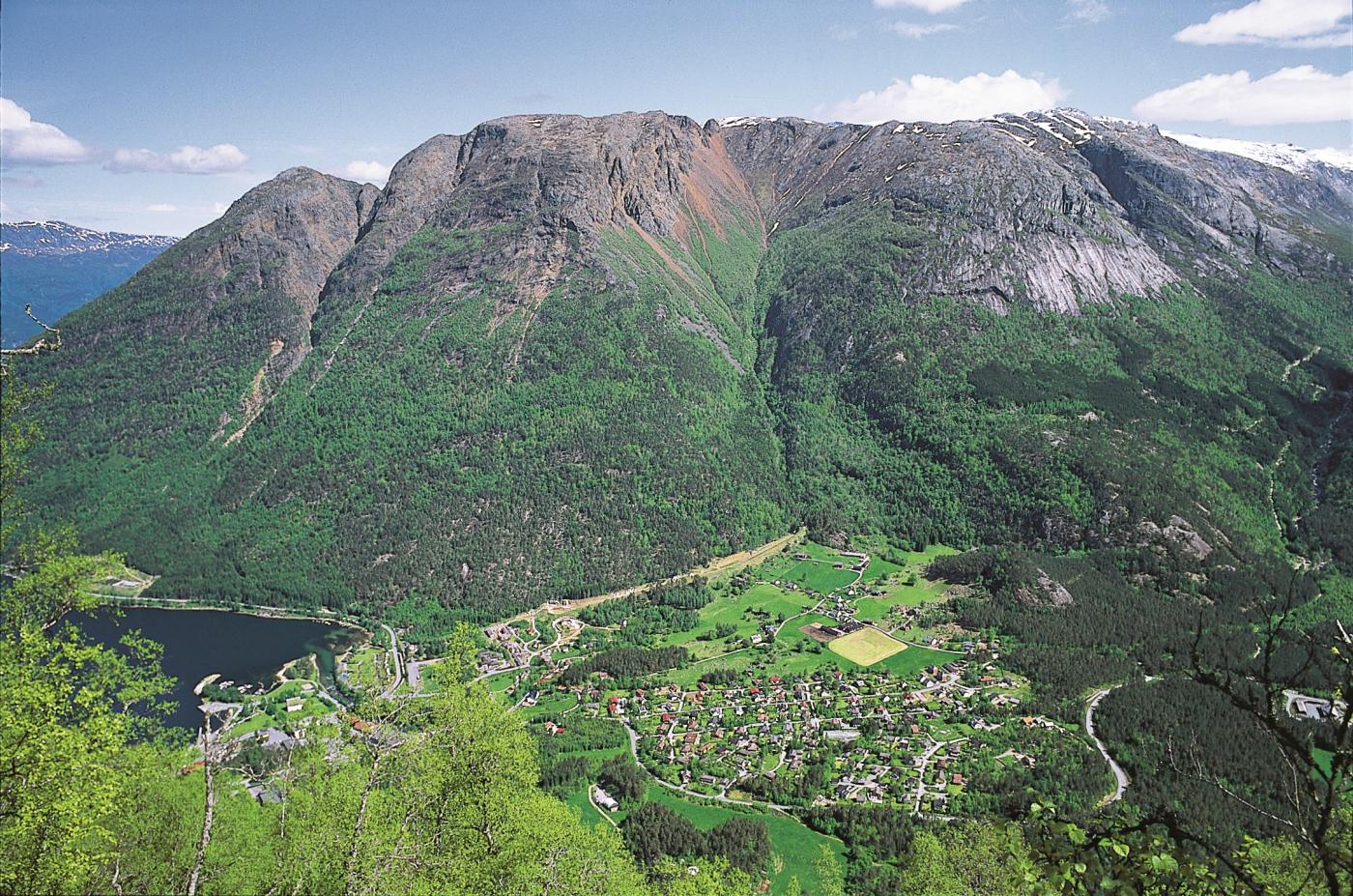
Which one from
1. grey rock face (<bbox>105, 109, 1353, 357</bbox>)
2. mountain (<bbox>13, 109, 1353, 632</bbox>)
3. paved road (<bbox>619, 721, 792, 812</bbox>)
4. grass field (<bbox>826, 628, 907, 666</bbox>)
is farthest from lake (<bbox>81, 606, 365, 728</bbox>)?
grey rock face (<bbox>105, 109, 1353, 357</bbox>)

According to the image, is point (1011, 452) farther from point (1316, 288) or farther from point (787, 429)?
point (1316, 288)

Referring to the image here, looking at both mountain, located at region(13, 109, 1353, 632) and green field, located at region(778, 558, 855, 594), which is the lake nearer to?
mountain, located at region(13, 109, 1353, 632)

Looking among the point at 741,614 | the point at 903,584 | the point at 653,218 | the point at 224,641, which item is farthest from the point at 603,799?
the point at 653,218

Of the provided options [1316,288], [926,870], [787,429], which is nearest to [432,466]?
[787,429]

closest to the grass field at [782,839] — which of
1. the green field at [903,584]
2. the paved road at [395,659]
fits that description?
the paved road at [395,659]

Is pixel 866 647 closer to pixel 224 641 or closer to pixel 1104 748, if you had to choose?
pixel 1104 748
